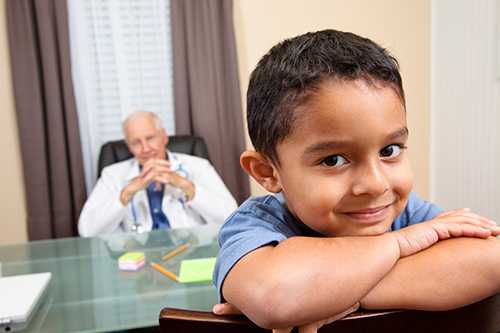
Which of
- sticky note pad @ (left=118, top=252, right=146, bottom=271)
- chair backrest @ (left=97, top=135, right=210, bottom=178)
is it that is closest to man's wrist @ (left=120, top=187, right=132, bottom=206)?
chair backrest @ (left=97, top=135, right=210, bottom=178)

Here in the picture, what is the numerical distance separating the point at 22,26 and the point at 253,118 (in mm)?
2781

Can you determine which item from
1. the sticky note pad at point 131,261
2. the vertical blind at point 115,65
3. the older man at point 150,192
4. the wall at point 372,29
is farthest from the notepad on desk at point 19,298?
the wall at point 372,29

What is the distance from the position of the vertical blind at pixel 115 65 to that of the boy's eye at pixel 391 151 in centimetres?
278

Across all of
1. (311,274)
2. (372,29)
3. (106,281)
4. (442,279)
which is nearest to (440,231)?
(442,279)

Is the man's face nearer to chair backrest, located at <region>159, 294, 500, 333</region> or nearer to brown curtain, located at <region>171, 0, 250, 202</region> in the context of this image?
brown curtain, located at <region>171, 0, 250, 202</region>

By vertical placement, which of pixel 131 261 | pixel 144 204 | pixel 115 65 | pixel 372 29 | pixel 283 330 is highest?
pixel 372 29

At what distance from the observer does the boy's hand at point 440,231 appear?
0.64 meters

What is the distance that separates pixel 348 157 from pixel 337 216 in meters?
0.09

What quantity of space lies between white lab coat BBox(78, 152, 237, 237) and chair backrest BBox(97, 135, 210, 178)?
0.46 ft

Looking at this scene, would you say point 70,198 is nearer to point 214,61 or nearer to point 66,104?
point 66,104

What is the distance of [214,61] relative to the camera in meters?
3.24

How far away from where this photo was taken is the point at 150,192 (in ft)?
8.86

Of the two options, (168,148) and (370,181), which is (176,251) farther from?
(168,148)

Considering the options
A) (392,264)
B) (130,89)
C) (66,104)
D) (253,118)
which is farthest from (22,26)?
(392,264)
